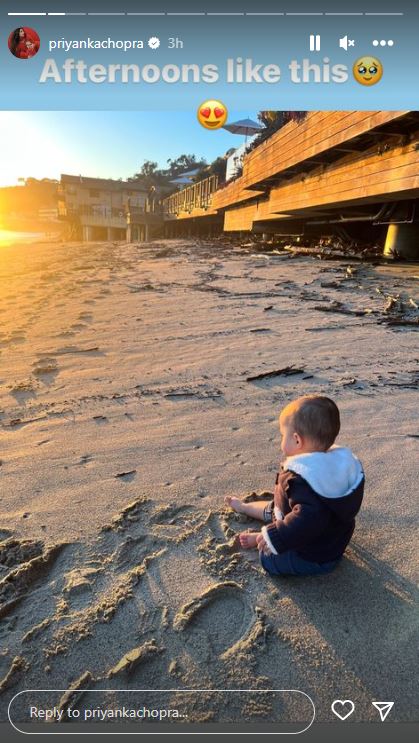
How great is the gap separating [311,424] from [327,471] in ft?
0.53

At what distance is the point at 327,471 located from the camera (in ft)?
4.71

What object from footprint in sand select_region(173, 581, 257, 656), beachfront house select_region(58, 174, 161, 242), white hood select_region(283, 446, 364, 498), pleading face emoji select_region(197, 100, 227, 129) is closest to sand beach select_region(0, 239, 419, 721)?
footprint in sand select_region(173, 581, 257, 656)

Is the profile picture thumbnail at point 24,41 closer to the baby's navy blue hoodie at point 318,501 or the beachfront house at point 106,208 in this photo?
the baby's navy blue hoodie at point 318,501

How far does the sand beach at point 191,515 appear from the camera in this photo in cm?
127

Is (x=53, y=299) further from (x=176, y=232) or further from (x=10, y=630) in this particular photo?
(x=176, y=232)

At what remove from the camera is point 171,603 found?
1.49m

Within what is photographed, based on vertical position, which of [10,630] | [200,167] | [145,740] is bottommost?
[10,630]

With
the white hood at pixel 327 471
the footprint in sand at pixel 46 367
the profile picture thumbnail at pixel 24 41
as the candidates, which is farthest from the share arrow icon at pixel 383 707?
the footprint in sand at pixel 46 367

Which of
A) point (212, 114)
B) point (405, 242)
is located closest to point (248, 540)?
point (212, 114)

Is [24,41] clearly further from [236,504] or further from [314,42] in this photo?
[236,504]

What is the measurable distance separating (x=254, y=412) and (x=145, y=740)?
206 centimetres

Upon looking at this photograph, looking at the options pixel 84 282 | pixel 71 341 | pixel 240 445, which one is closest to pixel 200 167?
pixel 84 282

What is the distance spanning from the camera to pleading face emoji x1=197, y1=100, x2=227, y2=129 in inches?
69.9

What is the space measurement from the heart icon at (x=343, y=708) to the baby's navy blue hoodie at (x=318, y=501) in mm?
452
